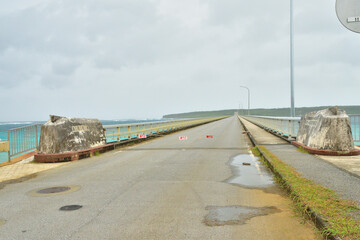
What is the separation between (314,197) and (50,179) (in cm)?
636

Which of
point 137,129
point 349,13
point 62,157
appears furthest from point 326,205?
point 137,129

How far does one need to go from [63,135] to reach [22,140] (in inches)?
89.2

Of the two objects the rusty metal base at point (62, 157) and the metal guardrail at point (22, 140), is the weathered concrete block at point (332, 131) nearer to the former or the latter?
the rusty metal base at point (62, 157)

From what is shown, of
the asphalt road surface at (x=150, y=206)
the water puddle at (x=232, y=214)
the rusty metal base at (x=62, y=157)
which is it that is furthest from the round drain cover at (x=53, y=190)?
the rusty metal base at (x=62, y=157)

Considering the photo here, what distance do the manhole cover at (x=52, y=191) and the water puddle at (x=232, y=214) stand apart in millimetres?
3233

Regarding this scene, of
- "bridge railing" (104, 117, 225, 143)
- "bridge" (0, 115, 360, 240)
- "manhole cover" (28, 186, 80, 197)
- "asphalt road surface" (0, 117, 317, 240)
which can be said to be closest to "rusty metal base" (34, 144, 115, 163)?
"bridge" (0, 115, 360, 240)

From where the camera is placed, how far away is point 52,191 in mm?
6688

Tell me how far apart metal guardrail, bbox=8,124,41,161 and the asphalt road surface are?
12.0 ft

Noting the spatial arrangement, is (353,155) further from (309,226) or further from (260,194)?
(309,226)

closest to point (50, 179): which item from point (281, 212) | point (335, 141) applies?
point (281, 212)

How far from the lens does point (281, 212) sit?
504 cm

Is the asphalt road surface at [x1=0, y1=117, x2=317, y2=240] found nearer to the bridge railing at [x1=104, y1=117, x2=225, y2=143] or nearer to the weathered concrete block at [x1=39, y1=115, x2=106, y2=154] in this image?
the weathered concrete block at [x1=39, y1=115, x2=106, y2=154]

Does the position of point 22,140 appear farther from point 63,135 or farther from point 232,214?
point 232,214

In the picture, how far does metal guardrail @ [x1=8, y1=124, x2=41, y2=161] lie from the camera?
11850 mm
